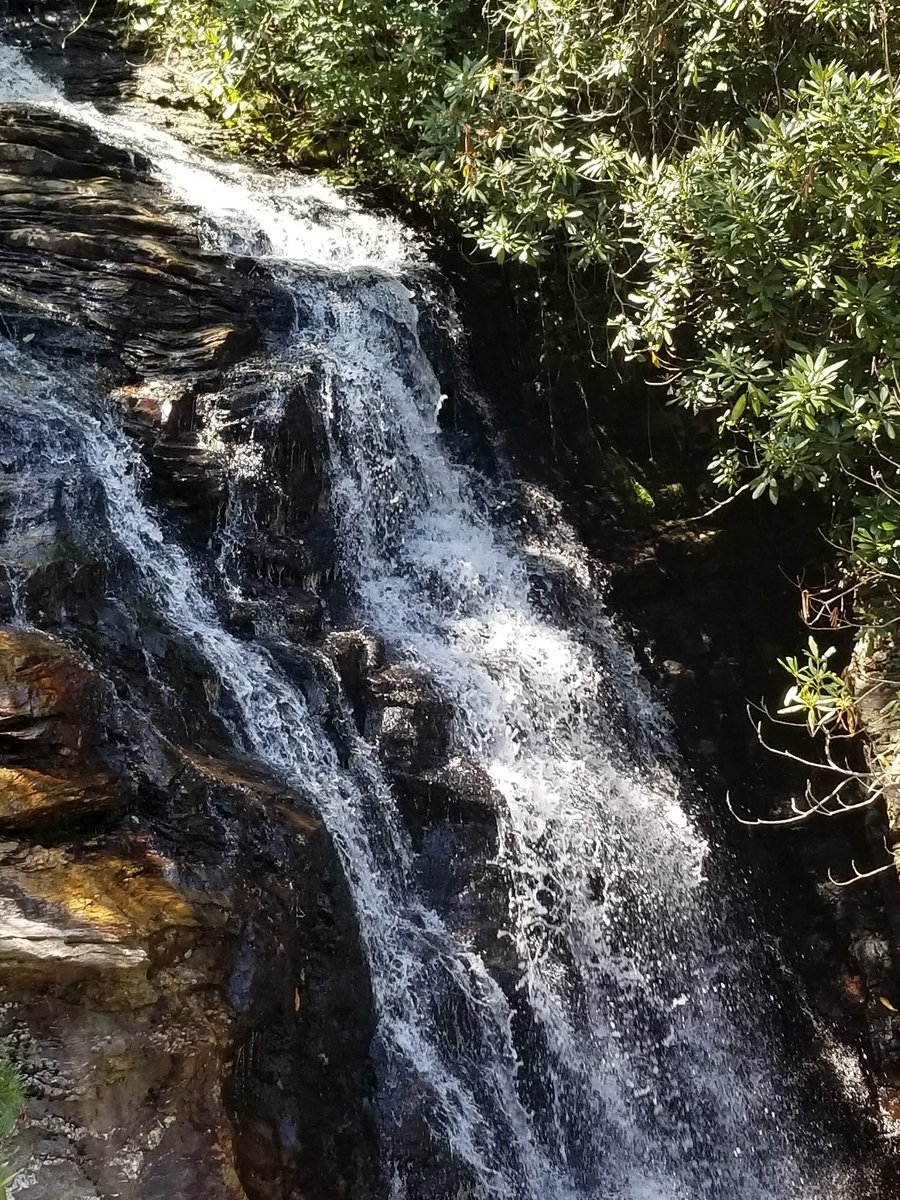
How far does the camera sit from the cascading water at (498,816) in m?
5.18

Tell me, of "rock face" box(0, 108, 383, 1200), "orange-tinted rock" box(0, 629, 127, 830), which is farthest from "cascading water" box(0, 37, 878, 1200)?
"orange-tinted rock" box(0, 629, 127, 830)

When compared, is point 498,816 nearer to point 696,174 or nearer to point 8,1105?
point 8,1105

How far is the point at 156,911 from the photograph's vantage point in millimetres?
3613

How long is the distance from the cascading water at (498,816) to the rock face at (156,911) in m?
0.36

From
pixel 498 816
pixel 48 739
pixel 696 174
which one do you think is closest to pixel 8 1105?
pixel 48 739

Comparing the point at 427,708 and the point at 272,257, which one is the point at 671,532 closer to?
the point at 427,708

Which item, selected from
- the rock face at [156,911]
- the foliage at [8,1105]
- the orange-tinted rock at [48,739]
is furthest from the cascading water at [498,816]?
the foliage at [8,1105]

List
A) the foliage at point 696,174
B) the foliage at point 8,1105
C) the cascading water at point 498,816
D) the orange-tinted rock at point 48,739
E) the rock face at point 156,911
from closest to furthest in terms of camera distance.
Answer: the foliage at point 8,1105 → the rock face at point 156,911 → the orange-tinted rock at point 48,739 → the cascading water at point 498,816 → the foliage at point 696,174

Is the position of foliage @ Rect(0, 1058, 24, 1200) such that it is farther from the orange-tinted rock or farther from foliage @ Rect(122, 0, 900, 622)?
foliage @ Rect(122, 0, 900, 622)

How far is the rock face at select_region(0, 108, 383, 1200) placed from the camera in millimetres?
3227

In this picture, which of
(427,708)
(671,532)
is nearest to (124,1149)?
(427,708)

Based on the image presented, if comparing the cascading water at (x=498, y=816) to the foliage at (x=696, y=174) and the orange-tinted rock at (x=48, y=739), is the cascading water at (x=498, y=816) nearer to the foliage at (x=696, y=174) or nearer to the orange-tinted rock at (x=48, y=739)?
the orange-tinted rock at (x=48, y=739)

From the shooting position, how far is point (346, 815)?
5410 mm

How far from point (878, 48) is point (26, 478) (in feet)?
18.5
